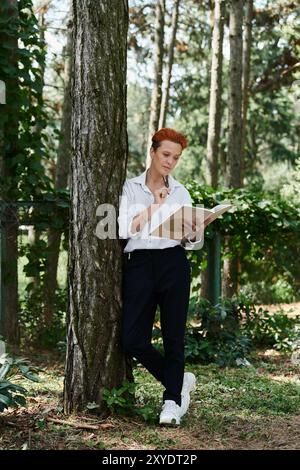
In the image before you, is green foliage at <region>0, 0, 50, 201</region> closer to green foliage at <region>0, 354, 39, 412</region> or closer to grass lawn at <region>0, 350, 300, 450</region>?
grass lawn at <region>0, 350, 300, 450</region>

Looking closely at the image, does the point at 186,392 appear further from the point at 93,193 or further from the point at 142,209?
the point at 93,193

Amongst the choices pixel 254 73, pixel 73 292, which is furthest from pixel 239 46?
pixel 254 73

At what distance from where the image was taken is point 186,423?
429 cm

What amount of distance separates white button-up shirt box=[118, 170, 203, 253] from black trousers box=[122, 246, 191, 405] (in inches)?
2.0

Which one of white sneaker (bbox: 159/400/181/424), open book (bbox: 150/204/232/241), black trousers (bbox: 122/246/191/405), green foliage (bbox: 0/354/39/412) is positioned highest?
open book (bbox: 150/204/232/241)

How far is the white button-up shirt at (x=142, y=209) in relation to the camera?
411cm

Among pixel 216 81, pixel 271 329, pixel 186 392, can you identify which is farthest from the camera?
pixel 216 81

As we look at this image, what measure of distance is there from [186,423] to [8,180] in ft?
11.0

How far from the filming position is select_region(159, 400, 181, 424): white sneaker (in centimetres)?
415

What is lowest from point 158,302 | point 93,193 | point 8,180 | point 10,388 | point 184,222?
point 10,388

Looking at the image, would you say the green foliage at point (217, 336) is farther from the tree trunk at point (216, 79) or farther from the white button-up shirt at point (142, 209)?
the tree trunk at point (216, 79)

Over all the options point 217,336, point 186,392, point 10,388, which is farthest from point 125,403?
point 217,336

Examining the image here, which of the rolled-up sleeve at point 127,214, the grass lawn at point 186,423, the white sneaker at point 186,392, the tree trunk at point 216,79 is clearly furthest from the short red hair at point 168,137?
the tree trunk at point 216,79

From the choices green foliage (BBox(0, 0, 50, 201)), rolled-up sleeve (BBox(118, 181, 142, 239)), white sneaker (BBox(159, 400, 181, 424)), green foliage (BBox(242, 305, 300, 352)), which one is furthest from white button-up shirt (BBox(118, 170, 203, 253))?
green foliage (BBox(242, 305, 300, 352))
